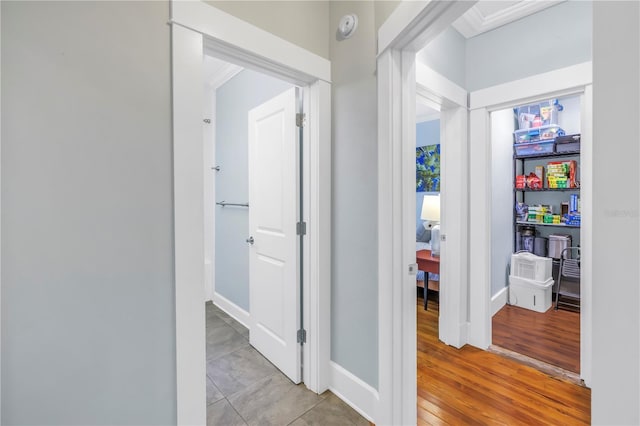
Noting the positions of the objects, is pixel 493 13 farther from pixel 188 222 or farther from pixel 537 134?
pixel 188 222

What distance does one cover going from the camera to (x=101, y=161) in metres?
1.10

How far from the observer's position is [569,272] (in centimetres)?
321

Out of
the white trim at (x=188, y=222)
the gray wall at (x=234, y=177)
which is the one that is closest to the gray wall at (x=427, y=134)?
the gray wall at (x=234, y=177)

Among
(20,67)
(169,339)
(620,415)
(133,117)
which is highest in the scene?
(20,67)

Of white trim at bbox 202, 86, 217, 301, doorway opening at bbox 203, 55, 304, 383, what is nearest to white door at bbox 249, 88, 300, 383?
doorway opening at bbox 203, 55, 304, 383

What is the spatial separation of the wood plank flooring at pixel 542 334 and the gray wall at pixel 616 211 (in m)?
2.30

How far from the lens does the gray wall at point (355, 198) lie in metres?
→ 1.56

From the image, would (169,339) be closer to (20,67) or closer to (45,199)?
(45,199)

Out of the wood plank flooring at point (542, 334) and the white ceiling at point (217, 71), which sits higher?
the white ceiling at point (217, 71)

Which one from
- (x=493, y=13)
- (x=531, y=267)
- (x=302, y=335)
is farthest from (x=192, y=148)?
(x=531, y=267)

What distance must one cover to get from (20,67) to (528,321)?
155 inches

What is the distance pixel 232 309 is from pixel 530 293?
3200 mm

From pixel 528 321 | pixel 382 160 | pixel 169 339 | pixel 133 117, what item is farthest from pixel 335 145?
pixel 528 321

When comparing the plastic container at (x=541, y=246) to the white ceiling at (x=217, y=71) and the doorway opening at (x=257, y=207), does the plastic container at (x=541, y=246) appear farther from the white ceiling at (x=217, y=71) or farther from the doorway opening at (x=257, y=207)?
the white ceiling at (x=217, y=71)
